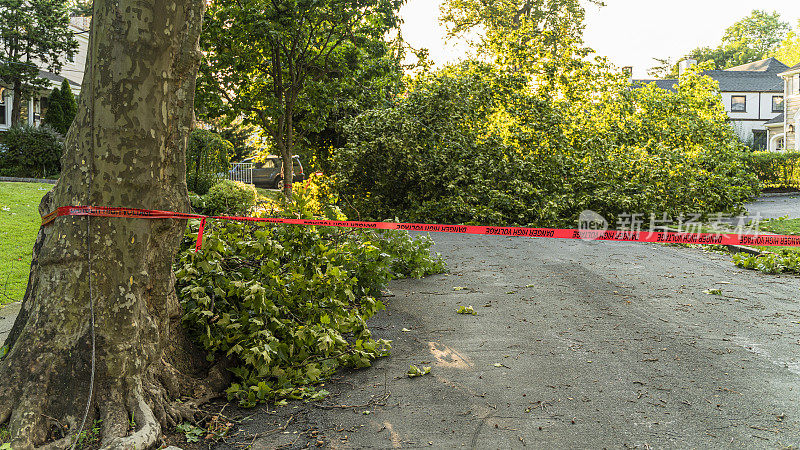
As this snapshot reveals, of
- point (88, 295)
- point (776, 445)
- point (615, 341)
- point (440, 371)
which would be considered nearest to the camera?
point (776, 445)

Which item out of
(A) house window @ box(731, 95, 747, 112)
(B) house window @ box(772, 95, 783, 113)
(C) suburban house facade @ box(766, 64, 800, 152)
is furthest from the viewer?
(A) house window @ box(731, 95, 747, 112)

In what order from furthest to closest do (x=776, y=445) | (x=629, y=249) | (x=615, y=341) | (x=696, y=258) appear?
(x=629, y=249) → (x=696, y=258) → (x=615, y=341) → (x=776, y=445)

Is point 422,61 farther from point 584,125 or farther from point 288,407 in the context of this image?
point 288,407

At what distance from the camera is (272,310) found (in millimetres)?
4707

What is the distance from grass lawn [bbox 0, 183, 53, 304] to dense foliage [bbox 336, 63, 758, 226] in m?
7.30

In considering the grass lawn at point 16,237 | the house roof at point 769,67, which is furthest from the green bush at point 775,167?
the house roof at point 769,67

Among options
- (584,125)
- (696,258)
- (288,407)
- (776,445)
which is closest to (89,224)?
(288,407)

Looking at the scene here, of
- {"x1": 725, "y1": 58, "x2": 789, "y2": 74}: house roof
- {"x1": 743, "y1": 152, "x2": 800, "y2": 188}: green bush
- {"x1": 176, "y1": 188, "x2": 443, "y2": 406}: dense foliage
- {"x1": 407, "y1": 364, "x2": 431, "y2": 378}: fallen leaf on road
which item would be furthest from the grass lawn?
{"x1": 725, "y1": 58, "x2": 789, "y2": 74}: house roof

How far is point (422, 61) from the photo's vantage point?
18.0 meters

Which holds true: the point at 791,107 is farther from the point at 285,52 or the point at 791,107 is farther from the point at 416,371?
the point at 416,371

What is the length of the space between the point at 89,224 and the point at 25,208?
1030 cm

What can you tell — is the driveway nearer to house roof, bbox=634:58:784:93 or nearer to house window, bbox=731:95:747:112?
house roof, bbox=634:58:784:93

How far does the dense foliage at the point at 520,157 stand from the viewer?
15.1 meters

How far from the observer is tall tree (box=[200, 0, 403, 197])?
14.6 m
